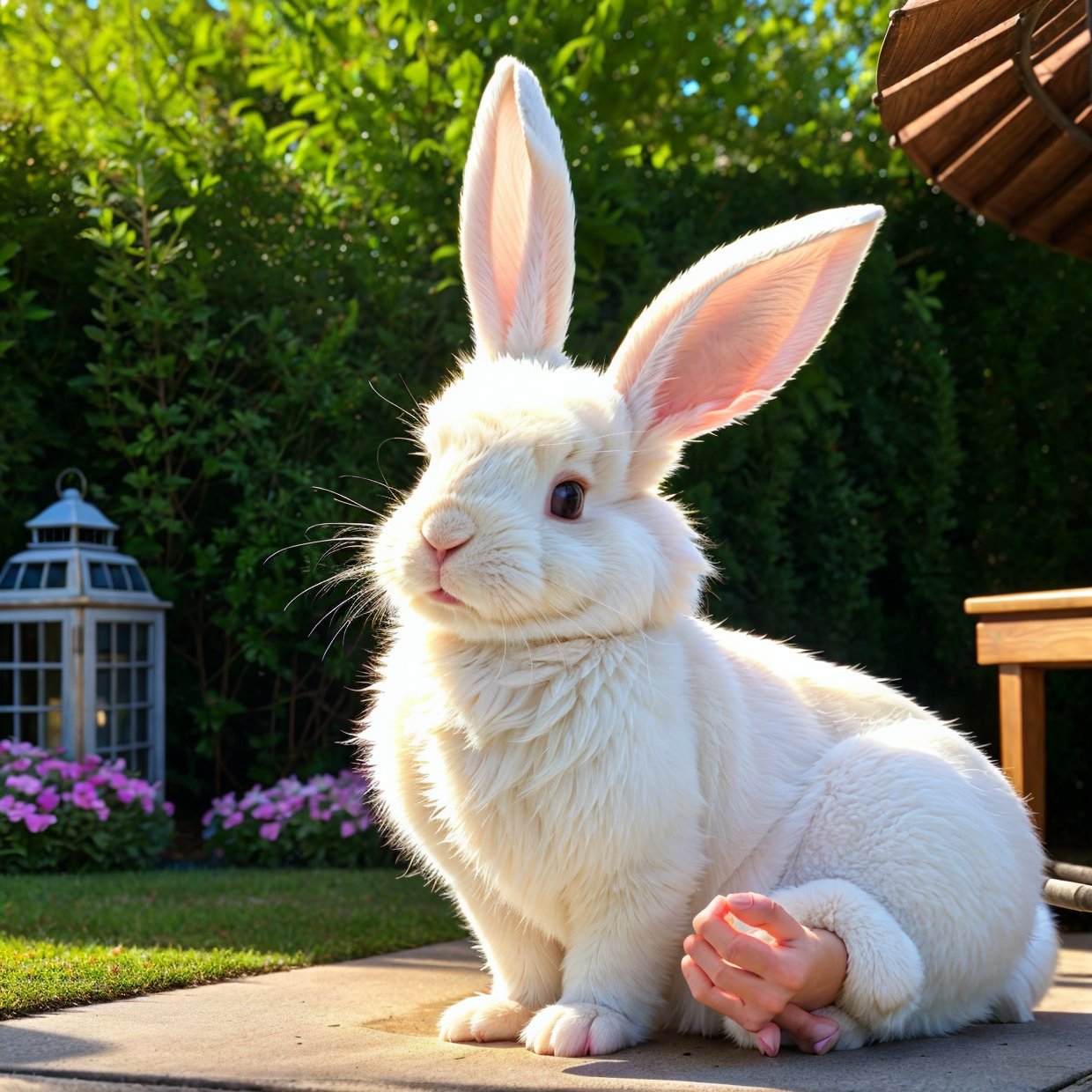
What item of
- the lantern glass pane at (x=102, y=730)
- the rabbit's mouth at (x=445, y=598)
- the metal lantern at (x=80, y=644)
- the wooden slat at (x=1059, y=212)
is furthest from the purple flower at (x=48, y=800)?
the wooden slat at (x=1059, y=212)

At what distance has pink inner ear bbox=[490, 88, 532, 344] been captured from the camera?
2.63 meters

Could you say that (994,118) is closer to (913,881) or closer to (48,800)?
(913,881)

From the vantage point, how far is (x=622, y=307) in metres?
5.40

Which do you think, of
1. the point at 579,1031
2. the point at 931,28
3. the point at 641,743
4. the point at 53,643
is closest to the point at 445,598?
the point at 641,743

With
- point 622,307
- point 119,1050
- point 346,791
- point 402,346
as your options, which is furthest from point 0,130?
point 119,1050

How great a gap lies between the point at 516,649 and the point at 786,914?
0.61 metres

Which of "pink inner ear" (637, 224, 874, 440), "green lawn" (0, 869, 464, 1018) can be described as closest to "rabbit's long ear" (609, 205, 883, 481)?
"pink inner ear" (637, 224, 874, 440)

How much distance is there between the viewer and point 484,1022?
89.4 inches

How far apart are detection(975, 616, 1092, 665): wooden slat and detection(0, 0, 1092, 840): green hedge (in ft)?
5.48

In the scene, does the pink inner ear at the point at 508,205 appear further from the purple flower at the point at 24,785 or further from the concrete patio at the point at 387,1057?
the purple flower at the point at 24,785

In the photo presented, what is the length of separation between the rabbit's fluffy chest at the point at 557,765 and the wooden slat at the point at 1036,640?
5.09ft

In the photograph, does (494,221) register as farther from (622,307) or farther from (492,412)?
(622,307)

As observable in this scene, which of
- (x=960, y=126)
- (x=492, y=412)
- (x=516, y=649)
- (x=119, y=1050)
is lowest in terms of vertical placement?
(x=119, y=1050)

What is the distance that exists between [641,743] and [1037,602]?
1680 millimetres
